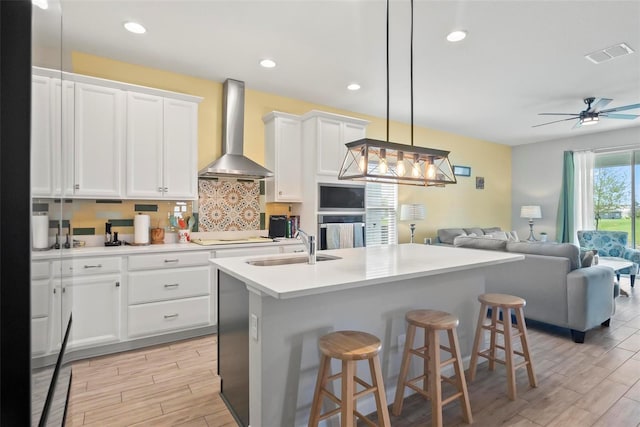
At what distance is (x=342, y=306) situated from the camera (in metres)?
2.07

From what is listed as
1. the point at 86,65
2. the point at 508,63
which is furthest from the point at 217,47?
the point at 508,63

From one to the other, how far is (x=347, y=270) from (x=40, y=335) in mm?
1539

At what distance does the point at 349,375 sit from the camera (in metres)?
1.63

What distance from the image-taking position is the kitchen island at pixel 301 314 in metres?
1.78

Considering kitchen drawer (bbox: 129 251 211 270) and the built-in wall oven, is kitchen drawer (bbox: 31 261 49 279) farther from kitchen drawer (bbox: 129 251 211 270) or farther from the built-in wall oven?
the built-in wall oven

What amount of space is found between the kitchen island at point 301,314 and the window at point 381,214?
2881mm

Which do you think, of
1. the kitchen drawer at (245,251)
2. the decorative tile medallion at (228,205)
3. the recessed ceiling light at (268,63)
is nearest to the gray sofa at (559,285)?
the kitchen drawer at (245,251)

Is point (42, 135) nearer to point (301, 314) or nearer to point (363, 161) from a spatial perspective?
point (301, 314)

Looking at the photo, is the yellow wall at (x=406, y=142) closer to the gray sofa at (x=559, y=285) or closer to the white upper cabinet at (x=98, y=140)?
the white upper cabinet at (x=98, y=140)

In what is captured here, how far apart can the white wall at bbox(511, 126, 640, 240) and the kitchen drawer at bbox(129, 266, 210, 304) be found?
7.17m

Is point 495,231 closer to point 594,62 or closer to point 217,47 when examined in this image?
point 594,62

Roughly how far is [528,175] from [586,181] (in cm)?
109

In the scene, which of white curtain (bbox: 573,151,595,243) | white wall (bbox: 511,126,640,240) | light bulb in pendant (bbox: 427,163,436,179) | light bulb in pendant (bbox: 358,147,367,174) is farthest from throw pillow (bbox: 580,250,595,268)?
white wall (bbox: 511,126,640,240)

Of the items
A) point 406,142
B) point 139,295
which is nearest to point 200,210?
point 139,295
